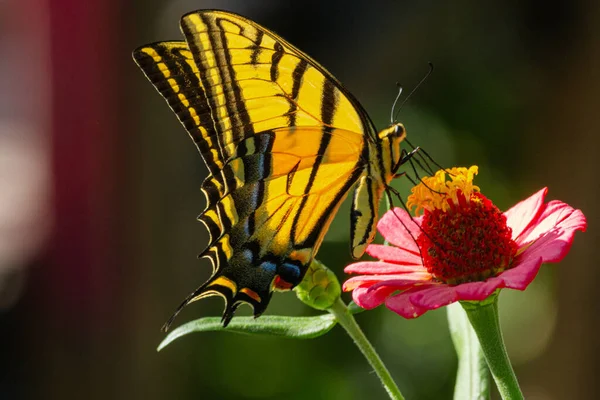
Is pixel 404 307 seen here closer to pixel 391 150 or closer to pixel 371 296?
pixel 371 296

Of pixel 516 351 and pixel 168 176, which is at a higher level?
pixel 168 176

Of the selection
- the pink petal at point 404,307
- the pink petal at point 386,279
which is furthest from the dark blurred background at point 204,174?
the pink petal at point 404,307

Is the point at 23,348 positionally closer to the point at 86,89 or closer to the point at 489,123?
the point at 86,89

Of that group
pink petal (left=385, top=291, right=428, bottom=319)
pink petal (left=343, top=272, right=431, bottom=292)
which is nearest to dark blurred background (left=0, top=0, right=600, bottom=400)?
pink petal (left=343, top=272, right=431, bottom=292)

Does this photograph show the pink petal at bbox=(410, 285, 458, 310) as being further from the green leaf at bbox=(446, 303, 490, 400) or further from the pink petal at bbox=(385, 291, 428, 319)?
the green leaf at bbox=(446, 303, 490, 400)

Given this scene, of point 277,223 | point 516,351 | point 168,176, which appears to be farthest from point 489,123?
point 277,223

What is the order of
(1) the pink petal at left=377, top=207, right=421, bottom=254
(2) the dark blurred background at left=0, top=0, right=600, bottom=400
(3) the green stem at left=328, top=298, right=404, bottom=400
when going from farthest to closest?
1. (2) the dark blurred background at left=0, top=0, right=600, bottom=400
2. (1) the pink petal at left=377, top=207, right=421, bottom=254
3. (3) the green stem at left=328, top=298, right=404, bottom=400
